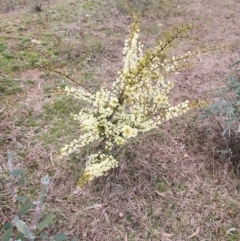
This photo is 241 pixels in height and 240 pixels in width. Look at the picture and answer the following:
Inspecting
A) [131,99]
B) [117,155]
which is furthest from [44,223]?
[117,155]

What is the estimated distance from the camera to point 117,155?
2.42 metres

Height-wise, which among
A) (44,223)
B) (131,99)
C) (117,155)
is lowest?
(117,155)

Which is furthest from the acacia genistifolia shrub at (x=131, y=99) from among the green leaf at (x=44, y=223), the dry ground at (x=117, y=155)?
the green leaf at (x=44, y=223)

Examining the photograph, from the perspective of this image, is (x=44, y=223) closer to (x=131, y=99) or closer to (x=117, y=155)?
(x=131, y=99)

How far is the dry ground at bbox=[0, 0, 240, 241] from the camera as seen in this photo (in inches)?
82.5

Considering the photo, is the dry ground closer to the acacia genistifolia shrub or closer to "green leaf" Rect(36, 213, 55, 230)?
the acacia genistifolia shrub

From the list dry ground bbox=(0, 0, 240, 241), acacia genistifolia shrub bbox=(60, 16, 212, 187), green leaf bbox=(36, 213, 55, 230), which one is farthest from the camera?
dry ground bbox=(0, 0, 240, 241)

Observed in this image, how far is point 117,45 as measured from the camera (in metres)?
3.96

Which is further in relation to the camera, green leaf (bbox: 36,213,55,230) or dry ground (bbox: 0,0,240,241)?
dry ground (bbox: 0,0,240,241)

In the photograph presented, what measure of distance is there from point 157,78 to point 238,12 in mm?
4087

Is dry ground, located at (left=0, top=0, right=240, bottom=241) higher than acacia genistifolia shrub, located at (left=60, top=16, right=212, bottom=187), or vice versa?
acacia genistifolia shrub, located at (left=60, top=16, right=212, bottom=187)

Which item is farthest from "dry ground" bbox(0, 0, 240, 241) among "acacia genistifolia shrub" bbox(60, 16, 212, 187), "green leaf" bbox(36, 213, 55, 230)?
"green leaf" bbox(36, 213, 55, 230)

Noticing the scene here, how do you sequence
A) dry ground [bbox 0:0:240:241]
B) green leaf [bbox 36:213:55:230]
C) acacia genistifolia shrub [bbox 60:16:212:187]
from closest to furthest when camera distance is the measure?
green leaf [bbox 36:213:55:230] → acacia genistifolia shrub [bbox 60:16:212:187] → dry ground [bbox 0:0:240:241]

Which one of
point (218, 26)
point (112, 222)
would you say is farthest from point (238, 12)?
point (112, 222)
